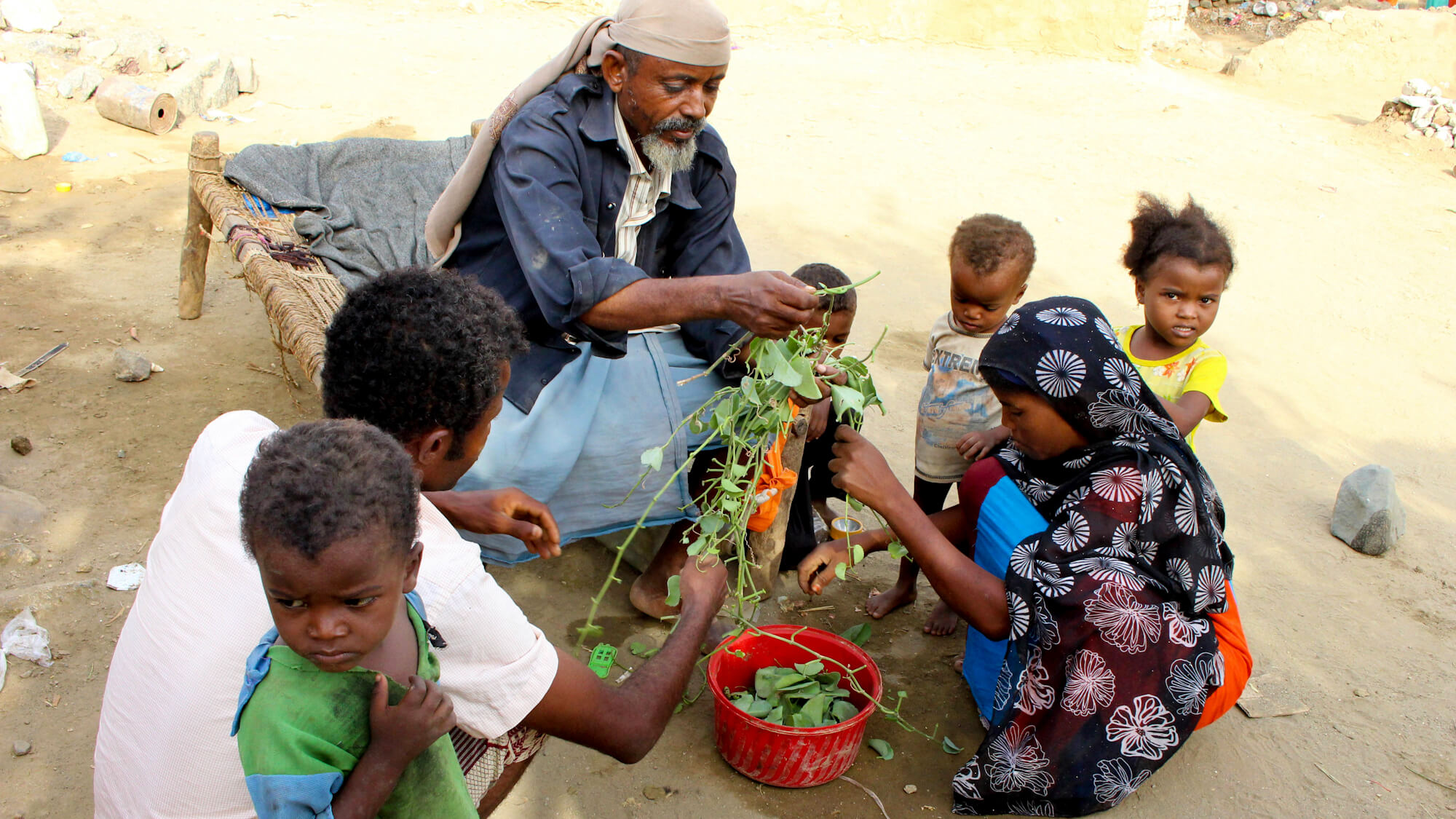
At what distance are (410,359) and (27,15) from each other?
33.8 feet

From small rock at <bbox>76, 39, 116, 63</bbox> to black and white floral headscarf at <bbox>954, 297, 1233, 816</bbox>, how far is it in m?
9.78

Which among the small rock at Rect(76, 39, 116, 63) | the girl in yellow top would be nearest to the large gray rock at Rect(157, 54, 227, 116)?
the small rock at Rect(76, 39, 116, 63)

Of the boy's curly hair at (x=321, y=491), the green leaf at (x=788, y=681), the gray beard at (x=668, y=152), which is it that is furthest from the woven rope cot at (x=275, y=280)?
the boy's curly hair at (x=321, y=491)

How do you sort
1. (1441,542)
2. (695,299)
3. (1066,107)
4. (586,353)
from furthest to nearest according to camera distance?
(1066,107)
(1441,542)
(586,353)
(695,299)

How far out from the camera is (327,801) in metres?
1.35

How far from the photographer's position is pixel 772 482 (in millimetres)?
3008

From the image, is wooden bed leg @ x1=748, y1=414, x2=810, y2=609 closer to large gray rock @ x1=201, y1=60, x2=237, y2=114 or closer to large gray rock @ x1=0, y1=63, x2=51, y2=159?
large gray rock @ x1=0, y1=63, x2=51, y2=159

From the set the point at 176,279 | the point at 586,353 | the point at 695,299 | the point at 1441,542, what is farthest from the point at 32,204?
the point at 1441,542

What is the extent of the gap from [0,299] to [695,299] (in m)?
4.40

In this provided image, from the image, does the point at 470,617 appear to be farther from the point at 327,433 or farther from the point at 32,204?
the point at 32,204

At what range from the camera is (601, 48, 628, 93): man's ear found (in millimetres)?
2879

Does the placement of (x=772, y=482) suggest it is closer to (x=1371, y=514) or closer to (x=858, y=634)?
(x=858, y=634)

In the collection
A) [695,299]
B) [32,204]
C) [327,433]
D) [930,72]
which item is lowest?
[32,204]

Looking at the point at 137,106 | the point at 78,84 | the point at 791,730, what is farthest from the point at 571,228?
the point at 78,84
